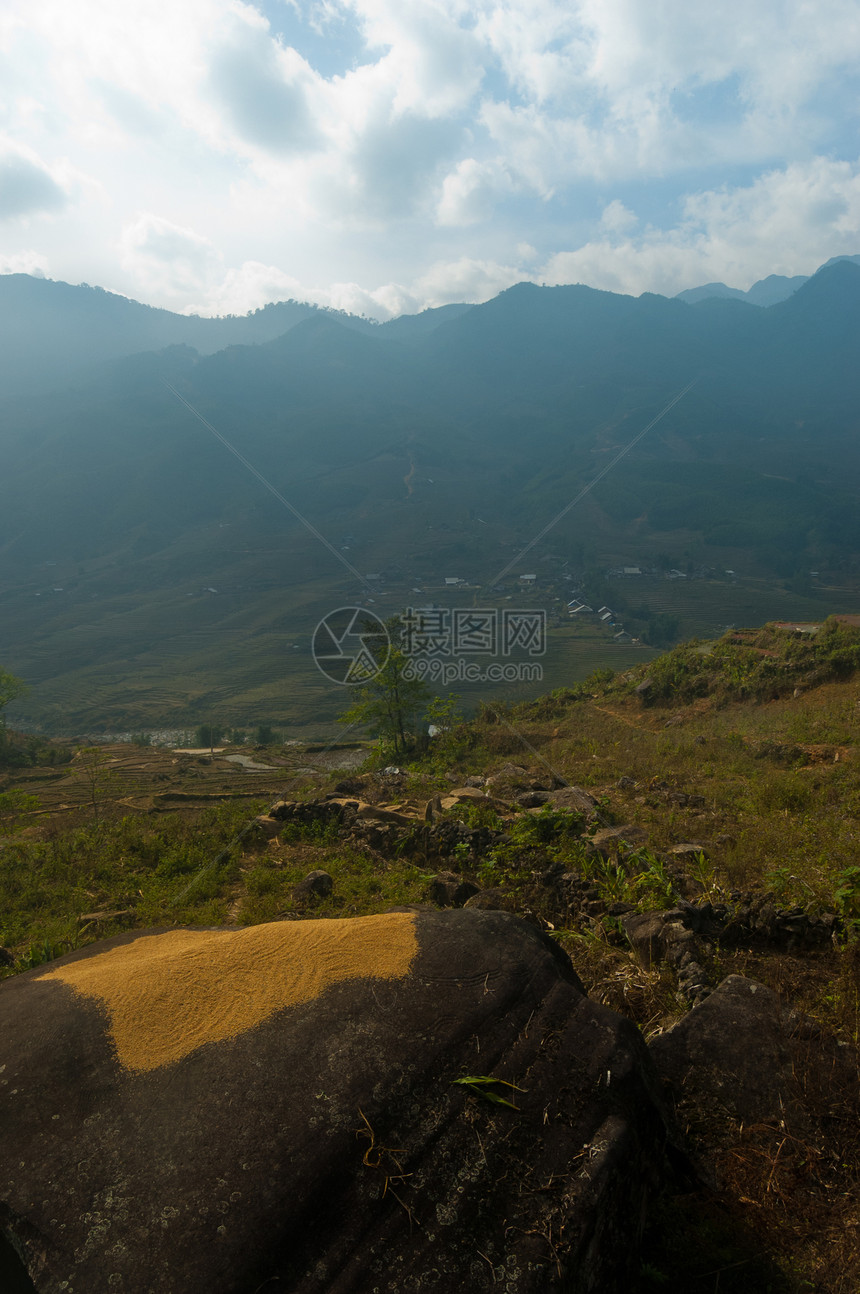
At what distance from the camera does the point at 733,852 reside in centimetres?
698

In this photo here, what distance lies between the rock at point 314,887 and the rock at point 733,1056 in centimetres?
426

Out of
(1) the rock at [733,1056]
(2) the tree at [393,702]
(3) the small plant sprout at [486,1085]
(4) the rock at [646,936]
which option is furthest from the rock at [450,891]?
(2) the tree at [393,702]

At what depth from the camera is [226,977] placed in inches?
125

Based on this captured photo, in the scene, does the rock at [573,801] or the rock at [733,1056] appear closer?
the rock at [733,1056]

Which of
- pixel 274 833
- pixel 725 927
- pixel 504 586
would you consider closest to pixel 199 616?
pixel 504 586

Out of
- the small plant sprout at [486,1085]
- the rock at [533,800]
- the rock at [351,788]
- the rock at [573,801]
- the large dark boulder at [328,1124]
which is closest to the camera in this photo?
the large dark boulder at [328,1124]

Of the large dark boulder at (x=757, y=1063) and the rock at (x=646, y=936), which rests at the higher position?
the large dark boulder at (x=757, y=1063)

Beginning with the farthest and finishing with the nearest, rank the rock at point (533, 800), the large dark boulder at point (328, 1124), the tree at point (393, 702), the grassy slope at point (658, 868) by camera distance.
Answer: the tree at point (393, 702)
the rock at point (533, 800)
the grassy slope at point (658, 868)
the large dark boulder at point (328, 1124)

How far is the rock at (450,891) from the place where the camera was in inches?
247

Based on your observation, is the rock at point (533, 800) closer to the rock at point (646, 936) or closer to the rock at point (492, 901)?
the rock at point (492, 901)

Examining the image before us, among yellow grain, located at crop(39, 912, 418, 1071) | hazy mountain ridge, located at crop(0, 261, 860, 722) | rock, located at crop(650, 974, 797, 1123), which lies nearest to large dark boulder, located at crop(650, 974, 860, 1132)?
rock, located at crop(650, 974, 797, 1123)

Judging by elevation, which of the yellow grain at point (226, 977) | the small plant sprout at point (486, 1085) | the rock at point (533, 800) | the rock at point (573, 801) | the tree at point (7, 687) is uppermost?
the yellow grain at point (226, 977)

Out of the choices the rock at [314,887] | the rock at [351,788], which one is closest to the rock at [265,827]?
the rock at [351,788]

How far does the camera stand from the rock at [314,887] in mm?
6832
